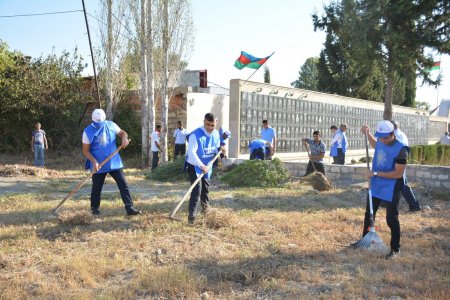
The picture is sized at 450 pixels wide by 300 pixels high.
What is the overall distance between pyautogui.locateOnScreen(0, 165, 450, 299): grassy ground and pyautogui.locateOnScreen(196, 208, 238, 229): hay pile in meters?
0.01

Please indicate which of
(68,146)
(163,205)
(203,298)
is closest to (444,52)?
(163,205)

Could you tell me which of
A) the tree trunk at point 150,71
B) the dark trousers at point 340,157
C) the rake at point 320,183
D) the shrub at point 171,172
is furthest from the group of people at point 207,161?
the tree trunk at point 150,71

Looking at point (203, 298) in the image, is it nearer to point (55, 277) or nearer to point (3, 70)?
point (55, 277)

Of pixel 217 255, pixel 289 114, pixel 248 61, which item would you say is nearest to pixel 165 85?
pixel 248 61

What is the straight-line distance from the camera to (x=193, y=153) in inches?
230

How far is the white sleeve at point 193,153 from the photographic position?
5.82 metres

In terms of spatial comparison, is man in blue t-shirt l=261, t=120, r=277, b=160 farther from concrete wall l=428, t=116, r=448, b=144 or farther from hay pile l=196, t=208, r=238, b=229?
concrete wall l=428, t=116, r=448, b=144

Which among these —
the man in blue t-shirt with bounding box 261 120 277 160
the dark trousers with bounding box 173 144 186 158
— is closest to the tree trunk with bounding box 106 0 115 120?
the dark trousers with bounding box 173 144 186 158

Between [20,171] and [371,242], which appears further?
[20,171]

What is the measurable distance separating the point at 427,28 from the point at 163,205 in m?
10.1

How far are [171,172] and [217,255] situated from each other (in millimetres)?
6511

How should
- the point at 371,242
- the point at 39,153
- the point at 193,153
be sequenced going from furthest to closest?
the point at 39,153 → the point at 193,153 → the point at 371,242

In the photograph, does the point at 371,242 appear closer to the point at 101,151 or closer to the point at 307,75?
the point at 101,151

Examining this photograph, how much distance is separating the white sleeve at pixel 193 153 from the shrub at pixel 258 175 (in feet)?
12.6
